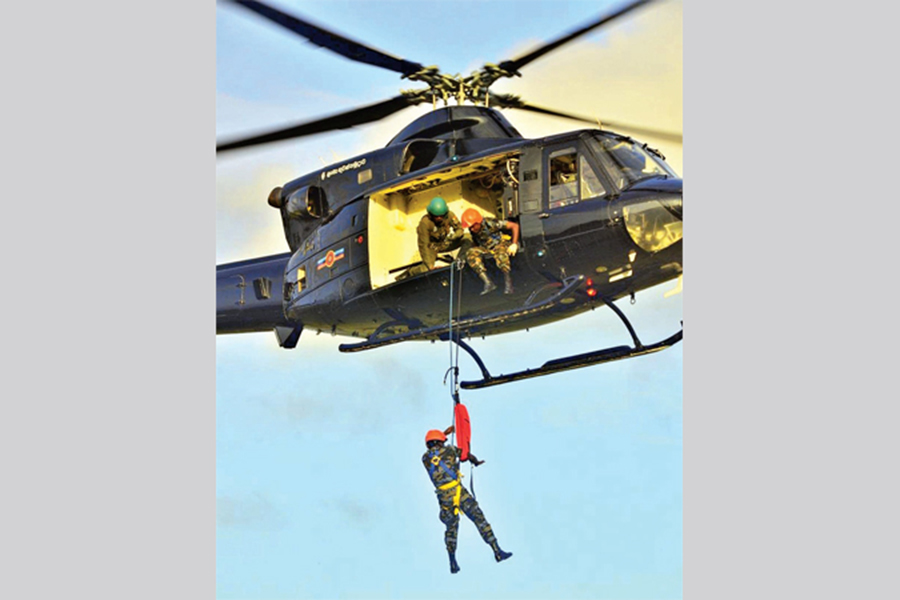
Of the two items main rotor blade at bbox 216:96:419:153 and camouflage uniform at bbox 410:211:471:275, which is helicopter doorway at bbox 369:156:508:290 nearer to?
camouflage uniform at bbox 410:211:471:275

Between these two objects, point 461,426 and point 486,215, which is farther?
point 486,215

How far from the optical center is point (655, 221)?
30.7ft

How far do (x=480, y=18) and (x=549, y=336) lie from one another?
2.73 meters

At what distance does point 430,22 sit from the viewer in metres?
11.2

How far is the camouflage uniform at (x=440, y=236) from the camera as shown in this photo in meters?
9.98

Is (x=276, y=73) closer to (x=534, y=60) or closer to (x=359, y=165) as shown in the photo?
(x=359, y=165)

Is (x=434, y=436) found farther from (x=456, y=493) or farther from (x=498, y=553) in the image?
(x=498, y=553)

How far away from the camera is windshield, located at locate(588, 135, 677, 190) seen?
9.54 m

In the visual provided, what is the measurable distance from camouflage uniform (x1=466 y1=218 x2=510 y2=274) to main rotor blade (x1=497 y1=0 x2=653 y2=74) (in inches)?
55.3

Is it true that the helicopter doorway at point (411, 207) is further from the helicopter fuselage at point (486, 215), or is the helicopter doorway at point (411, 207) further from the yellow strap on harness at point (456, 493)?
the yellow strap on harness at point (456, 493)

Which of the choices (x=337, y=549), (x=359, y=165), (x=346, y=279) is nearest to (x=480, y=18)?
(x=359, y=165)

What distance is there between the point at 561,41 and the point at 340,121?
214 centimetres

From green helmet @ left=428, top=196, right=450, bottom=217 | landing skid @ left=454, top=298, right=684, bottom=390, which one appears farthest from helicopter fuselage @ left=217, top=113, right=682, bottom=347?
green helmet @ left=428, top=196, right=450, bottom=217

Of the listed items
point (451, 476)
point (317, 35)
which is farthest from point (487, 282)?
point (317, 35)
